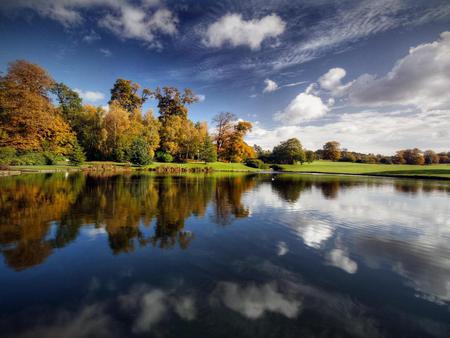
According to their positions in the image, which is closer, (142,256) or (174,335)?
(174,335)

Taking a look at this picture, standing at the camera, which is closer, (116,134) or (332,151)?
(116,134)

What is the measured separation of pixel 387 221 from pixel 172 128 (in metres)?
55.2

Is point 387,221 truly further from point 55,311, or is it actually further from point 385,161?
point 385,161

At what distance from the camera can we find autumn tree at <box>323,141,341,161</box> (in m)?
108

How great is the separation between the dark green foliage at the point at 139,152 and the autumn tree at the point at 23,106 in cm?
1738

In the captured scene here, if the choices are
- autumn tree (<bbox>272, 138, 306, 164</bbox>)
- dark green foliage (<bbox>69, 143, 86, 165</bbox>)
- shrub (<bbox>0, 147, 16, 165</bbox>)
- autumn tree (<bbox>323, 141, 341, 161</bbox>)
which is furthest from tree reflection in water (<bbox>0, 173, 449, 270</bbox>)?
autumn tree (<bbox>323, 141, 341, 161</bbox>)

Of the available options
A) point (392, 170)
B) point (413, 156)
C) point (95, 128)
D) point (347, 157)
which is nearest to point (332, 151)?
point (347, 157)

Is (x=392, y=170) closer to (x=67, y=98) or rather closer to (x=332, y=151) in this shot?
(x=332, y=151)

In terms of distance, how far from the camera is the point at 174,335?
3.74m

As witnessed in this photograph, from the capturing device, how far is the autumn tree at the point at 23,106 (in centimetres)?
3177

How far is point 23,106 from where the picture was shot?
3198 centimetres

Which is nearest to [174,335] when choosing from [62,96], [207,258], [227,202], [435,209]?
[207,258]

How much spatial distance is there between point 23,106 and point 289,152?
246ft

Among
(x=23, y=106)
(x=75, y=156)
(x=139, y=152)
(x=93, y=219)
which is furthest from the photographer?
(x=139, y=152)
